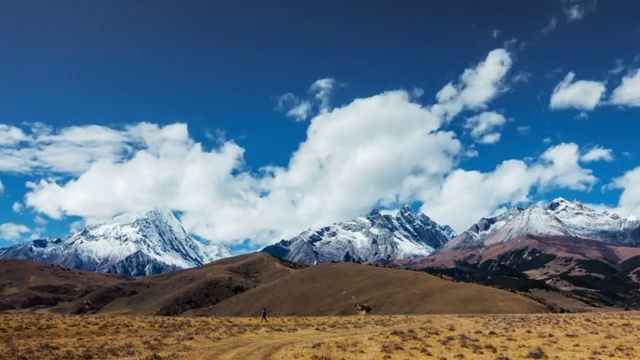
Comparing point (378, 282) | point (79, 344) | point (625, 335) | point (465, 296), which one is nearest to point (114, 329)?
point (79, 344)

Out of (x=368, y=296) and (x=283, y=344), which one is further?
(x=368, y=296)

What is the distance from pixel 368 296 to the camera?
144250 mm

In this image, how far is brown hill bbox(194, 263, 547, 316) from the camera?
119500mm

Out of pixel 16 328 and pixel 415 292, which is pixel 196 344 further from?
pixel 415 292

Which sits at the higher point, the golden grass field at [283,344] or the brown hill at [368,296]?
the brown hill at [368,296]

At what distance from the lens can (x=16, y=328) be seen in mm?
50062

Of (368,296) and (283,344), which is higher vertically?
(368,296)

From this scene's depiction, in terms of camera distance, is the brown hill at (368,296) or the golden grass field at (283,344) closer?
the golden grass field at (283,344)

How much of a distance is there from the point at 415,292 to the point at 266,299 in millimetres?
59156

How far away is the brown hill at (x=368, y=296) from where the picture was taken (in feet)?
392

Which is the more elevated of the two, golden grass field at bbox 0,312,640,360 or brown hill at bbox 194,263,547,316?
brown hill at bbox 194,263,547,316

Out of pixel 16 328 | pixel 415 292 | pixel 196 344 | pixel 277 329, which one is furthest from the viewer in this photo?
pixel 415 292

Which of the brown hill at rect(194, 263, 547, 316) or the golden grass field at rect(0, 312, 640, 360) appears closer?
the golden grass field at rect(0, 312, 640, 360)

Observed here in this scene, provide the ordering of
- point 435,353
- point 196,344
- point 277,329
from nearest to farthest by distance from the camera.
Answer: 1. point 435,353
2. point 196,344
3. point 277,329
